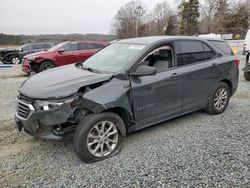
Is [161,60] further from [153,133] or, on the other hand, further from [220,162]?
[220,162]

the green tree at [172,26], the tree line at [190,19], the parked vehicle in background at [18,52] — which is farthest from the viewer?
the green tree at [172,26]

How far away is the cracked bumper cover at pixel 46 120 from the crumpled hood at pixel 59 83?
18 centimetres

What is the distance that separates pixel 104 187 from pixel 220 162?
1.56 meters

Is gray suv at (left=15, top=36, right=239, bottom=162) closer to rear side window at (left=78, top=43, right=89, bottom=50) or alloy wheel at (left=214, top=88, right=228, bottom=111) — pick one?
alloy wheel at (left=214, top=88, right=228, bottom=111)

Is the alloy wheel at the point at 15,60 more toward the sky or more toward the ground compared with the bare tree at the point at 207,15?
more toward the ground

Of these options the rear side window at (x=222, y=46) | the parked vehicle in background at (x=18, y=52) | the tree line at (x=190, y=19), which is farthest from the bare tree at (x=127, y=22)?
the rear side window at (x=222, y=46)

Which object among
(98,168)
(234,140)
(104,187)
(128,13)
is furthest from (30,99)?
(128,13)

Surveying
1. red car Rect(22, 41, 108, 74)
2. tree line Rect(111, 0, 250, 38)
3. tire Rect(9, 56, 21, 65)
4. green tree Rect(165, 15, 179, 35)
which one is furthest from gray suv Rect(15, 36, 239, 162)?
green tree Rect(165, 15, 179, 35)

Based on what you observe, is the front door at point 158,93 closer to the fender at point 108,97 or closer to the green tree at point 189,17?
the fender at point 108,97

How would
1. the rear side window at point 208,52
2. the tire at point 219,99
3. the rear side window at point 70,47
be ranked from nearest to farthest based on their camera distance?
the rear side window at point 208,52, the tire at point 219,99, the rear side window at point 70,47

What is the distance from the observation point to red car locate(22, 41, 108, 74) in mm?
10094

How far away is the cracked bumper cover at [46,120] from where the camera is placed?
2961mm

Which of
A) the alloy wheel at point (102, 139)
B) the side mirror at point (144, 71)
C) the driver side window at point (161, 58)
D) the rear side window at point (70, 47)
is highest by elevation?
the rear side window at point (70, 47)

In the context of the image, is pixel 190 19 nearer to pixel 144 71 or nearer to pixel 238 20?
pixel 238 20
